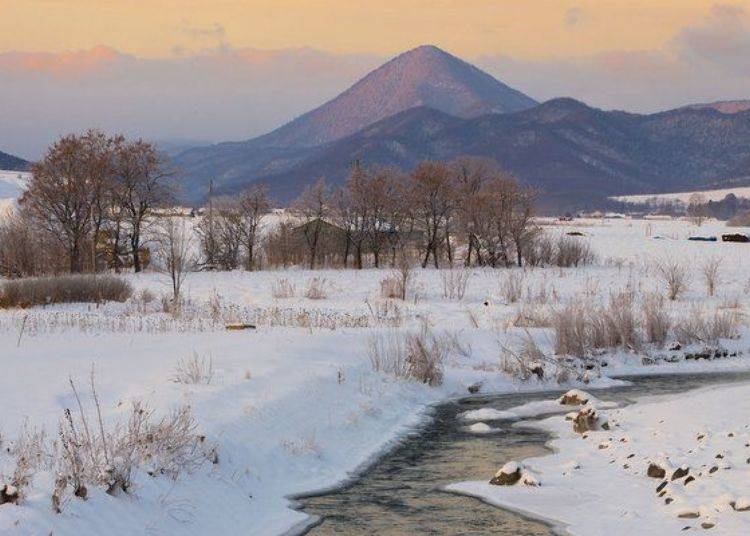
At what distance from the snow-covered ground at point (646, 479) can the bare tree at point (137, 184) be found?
4475cm

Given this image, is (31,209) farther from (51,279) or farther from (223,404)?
(223,404)

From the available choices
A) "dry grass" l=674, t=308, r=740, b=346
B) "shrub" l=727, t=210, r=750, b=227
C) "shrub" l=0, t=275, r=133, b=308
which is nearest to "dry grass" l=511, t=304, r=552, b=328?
"dry grass" l=674, t=308, r=740, b=346

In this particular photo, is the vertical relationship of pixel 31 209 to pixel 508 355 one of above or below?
above

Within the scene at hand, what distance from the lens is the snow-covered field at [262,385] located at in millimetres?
10797

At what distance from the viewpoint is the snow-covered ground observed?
1088cm

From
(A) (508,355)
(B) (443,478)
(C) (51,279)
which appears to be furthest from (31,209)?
(B) (443,478)

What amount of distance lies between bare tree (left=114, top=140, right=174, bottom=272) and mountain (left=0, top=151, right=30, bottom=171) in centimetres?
11971

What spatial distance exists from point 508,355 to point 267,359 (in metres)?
7.17

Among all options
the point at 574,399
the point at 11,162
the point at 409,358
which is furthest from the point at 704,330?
the point at 11,162

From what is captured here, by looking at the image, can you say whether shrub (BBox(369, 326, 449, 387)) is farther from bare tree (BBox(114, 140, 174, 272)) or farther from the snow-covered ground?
bare tree (BBox(114, 140, 174, 272))

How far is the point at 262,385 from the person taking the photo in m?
17.1

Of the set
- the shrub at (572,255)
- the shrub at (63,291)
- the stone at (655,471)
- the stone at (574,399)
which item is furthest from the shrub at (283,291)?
the stone at (655,471)

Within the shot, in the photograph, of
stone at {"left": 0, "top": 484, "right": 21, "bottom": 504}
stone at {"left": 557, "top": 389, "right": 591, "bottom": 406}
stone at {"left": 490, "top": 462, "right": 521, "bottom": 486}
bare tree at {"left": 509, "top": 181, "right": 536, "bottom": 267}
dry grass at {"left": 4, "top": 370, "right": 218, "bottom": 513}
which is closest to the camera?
stone at {"left": 0, "top": 484, "right": 21, "bottom": 504}

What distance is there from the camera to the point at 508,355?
965 inches
